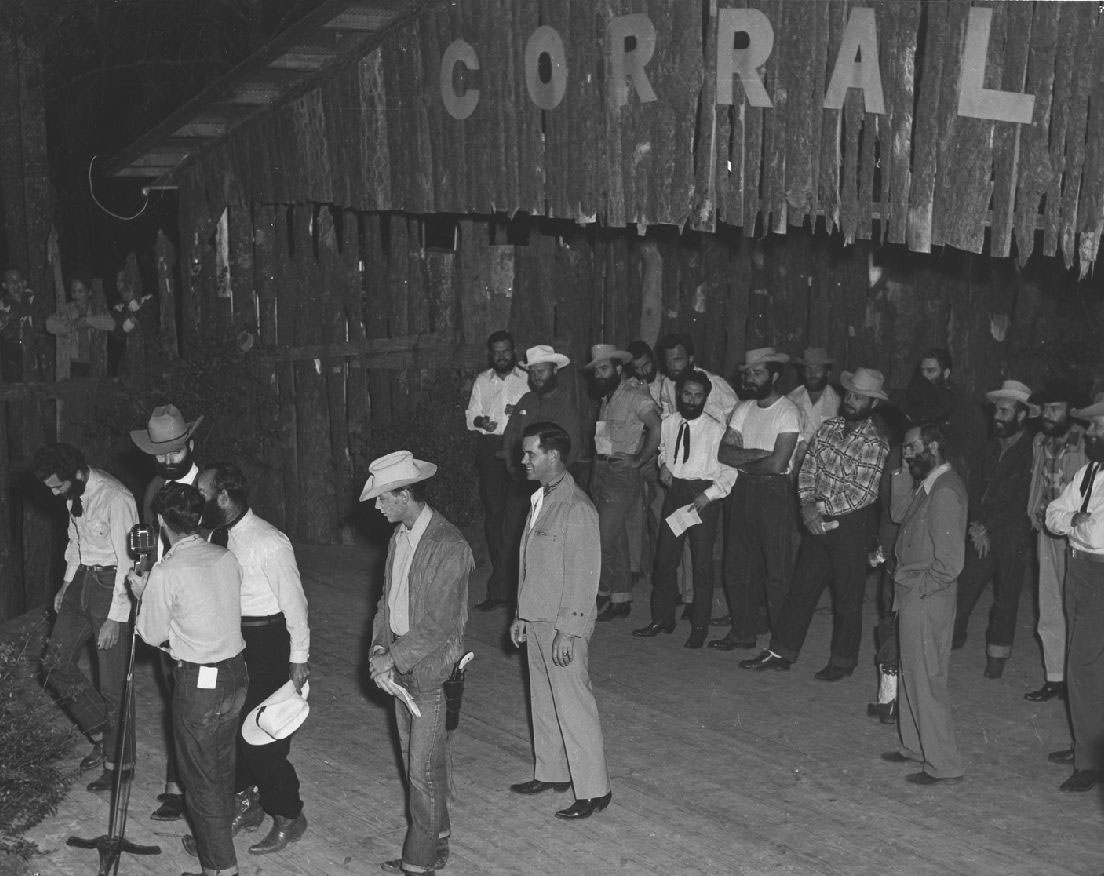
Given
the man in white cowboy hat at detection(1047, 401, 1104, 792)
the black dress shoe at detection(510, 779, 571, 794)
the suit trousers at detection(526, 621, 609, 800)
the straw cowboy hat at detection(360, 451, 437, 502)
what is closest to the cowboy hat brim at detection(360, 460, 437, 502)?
the straw cowboy hat at detection(360, 451, 437, 502)

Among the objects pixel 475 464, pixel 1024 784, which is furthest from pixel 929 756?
pixel 475 464

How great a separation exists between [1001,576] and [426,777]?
456cm

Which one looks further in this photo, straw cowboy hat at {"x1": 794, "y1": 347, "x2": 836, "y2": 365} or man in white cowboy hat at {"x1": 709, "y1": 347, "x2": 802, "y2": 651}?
straw cowboy hat at {"x1": 794, "y1": 347, "x2": 836, "y2": 365}

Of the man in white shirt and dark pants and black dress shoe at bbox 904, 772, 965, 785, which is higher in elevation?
the man in white shirt and dark pants

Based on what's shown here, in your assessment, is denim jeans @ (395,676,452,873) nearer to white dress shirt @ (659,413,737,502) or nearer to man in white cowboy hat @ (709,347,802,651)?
man in white cowboy hat @ (709,347,802,651)

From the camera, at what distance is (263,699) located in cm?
752

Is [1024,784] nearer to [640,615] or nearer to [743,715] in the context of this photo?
[743,715]

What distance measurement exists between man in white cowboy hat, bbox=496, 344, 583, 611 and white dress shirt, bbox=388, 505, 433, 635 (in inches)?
156

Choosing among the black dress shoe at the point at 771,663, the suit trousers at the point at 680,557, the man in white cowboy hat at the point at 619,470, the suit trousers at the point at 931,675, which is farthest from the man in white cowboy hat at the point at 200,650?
the man in white cowboy hat at the point at 619,470

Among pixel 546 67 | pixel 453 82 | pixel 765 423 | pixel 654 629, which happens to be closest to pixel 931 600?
pixel 765 423

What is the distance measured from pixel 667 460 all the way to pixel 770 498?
0.89m

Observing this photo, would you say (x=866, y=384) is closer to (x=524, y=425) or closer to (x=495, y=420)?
(x=524, y=425)

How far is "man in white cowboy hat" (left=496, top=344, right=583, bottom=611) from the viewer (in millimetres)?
11383

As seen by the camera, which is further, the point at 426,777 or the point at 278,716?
the point at 278,716
